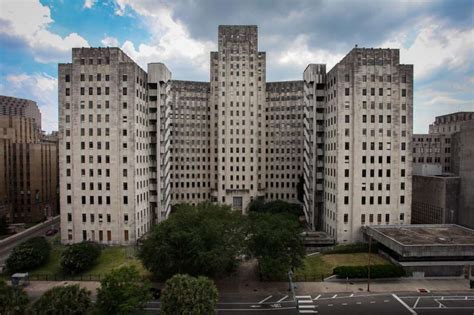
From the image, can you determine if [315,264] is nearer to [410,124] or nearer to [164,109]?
[410,124]

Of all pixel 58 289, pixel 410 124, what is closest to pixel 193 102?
pixel 410 124

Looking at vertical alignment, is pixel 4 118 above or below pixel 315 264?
above

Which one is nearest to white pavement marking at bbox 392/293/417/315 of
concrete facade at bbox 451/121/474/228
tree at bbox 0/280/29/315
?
concrete facade at bbox 451/121/474/228

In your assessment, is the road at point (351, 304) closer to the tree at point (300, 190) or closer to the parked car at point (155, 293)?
the parked car at point (155, 293)

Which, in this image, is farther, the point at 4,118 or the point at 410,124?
the point at 4,118

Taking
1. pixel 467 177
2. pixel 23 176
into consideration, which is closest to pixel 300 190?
pixel 467 177

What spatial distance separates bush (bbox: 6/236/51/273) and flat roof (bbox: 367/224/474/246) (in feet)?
217

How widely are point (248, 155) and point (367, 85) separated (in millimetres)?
47334

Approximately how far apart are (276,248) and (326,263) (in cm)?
1663

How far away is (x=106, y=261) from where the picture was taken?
60312 millimetres

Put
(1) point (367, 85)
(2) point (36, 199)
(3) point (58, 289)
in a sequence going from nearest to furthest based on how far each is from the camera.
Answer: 1. (3) point (58, 289)
2. (1) point (367, 85)
3. (2) point (36, 199)

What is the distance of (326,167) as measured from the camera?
7762cm

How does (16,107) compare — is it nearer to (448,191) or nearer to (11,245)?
(11,245)

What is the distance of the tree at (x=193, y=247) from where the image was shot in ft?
149
